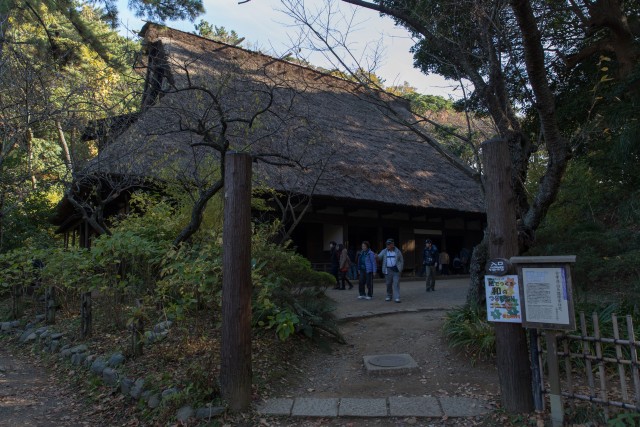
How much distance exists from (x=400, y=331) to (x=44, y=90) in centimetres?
782

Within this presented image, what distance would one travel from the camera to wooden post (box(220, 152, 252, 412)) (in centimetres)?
404

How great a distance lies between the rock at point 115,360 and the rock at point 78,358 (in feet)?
2.44

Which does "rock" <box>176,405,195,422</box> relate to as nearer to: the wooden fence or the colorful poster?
the colorful poster

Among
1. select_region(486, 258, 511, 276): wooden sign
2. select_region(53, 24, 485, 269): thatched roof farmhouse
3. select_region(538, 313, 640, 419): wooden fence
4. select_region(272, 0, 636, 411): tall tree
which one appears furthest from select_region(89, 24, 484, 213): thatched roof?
select_region(538, 313, 640, 419): wooden fence

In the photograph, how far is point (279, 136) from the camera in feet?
37.5

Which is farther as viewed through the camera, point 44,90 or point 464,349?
point 44,90

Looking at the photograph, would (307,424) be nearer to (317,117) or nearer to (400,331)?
(400,331)

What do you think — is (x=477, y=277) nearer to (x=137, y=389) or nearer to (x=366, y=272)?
(x=366, y=272)

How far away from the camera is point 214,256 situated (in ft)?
18.5

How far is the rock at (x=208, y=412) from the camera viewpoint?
394cm

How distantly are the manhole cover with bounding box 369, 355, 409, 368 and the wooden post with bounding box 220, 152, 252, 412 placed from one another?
69.4 inches

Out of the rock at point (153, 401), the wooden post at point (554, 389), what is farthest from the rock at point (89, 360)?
the wooden post at point (554, 389)

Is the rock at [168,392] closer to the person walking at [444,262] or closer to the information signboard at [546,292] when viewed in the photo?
the information signboard at [546,292]

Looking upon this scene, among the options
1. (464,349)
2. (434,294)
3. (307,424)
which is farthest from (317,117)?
(307,424)
